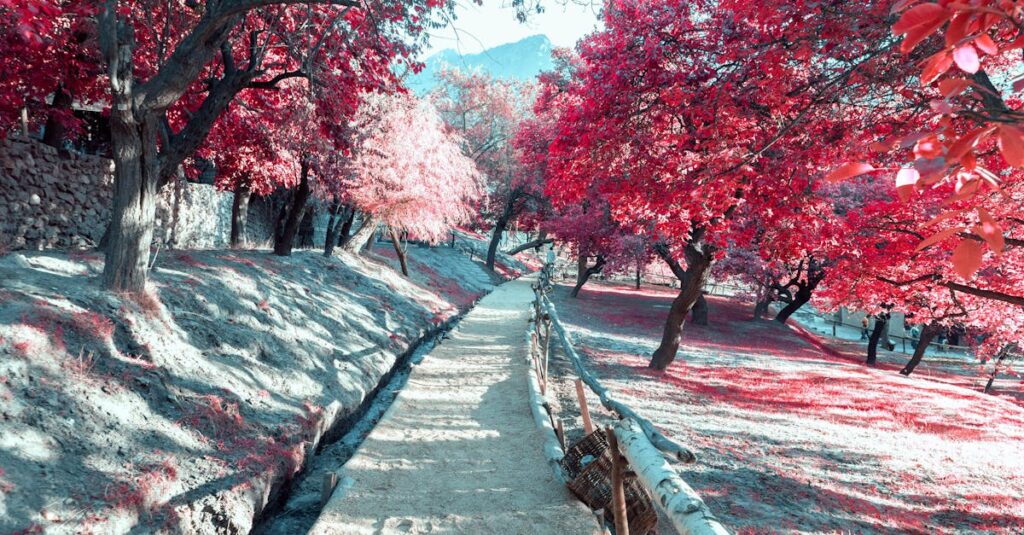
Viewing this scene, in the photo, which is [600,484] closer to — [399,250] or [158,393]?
[158,393]

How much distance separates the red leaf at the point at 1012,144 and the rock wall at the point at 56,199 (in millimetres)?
10922

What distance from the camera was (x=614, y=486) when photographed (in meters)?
3.35

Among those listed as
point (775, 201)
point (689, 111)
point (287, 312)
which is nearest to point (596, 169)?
point (689, 111)

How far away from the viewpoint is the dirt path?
441 cm

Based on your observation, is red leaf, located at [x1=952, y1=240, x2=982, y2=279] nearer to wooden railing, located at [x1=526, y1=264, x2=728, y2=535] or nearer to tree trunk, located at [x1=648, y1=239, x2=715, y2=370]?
wooden railing, located at [x1=526, y1=264, x2=728, y2=535]

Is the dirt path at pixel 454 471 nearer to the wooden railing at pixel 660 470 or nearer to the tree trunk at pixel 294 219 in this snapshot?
the wooden railing at pixel 660 470

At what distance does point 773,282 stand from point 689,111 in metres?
19.2

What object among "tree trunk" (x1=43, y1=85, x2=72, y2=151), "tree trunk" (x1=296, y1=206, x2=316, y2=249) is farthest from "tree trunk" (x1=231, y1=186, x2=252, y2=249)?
"tree trunk" (x1=43, y1=85, x2=72, y2=151)

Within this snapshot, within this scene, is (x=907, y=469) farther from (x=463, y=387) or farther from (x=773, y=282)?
(x=773, y=282)

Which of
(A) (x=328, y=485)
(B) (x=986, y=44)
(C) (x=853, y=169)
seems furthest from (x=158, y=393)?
(B) (x=986, y=44)

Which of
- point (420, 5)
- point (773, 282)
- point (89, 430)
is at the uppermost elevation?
point (420, 5)

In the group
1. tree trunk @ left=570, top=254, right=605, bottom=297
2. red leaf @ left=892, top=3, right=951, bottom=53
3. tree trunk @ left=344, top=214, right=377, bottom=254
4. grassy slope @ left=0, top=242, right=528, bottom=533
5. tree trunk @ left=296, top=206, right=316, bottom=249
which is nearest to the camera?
red leaf @ left=892, top=3, right=951, bottom=53

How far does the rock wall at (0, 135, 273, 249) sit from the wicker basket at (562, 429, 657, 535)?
29.3 feet

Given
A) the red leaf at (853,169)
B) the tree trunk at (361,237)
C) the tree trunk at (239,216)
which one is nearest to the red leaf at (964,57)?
the red leaf at (853,169)
